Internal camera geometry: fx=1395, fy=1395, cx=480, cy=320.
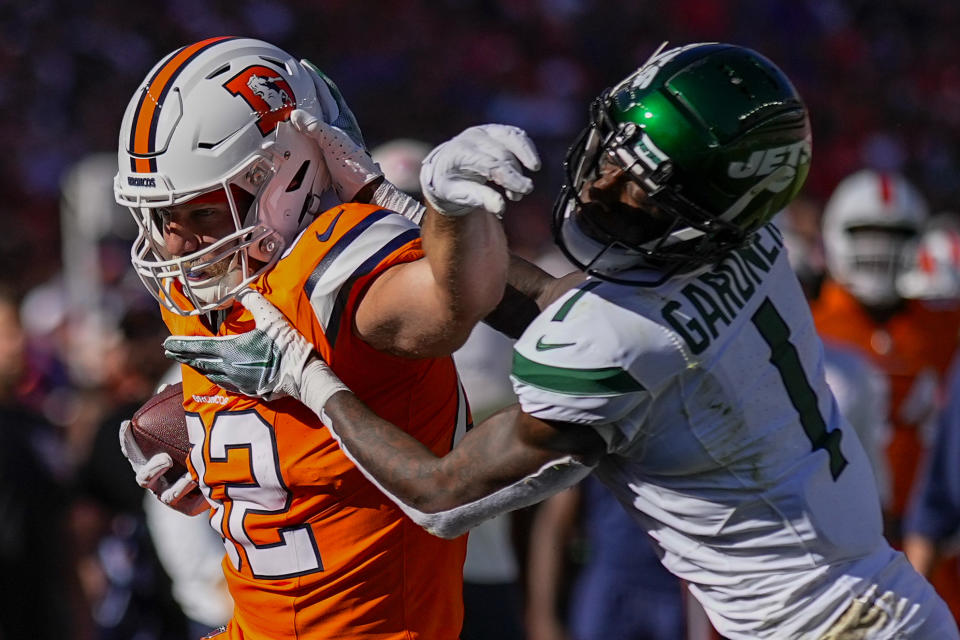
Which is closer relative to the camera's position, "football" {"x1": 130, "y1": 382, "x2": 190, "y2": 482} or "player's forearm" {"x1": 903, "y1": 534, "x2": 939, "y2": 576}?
"football" {"x1": 130, "y1": 382, "x2": 190, "y2": 482}

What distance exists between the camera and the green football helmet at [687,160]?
2.25 metres

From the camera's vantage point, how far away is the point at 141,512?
5207 mm

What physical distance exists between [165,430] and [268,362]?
56 centimetres

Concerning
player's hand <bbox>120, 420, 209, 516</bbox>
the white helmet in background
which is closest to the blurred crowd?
the white helmet in background

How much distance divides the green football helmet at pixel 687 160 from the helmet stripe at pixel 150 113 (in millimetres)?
765

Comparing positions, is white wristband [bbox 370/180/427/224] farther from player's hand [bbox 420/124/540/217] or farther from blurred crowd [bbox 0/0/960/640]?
blurred crowd [bbox 0/0/960/640]

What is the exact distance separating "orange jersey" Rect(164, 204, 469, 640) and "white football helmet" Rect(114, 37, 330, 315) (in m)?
0.08

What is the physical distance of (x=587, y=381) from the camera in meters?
2.12

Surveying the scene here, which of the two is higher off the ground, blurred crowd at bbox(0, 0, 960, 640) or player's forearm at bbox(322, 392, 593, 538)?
player's forearm at bbox(322, 392, 593, 538)

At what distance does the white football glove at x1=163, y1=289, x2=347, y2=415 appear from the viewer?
2377 mm

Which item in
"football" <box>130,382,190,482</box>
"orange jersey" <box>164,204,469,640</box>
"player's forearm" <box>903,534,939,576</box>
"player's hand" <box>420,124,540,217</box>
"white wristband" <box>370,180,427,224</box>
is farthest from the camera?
"player's forearm" <box>903,534,939,576</box>

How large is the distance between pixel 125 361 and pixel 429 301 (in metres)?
3.17

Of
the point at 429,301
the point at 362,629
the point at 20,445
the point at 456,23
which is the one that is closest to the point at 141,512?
the point at 20,445

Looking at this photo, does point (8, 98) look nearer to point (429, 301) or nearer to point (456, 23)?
point (456, 23)
